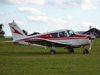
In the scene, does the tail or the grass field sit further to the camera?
the tail

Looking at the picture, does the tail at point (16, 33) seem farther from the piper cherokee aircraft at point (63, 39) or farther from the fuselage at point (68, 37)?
the fuselage at point (68, 37)

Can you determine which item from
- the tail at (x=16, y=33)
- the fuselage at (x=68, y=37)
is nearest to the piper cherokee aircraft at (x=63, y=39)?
the fuselage at (x=68, y=37)

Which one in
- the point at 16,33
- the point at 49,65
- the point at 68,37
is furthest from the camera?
the point at 16,33

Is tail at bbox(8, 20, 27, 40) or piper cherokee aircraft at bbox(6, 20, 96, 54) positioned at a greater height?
tail at bbox(8, 20, 27, 40)

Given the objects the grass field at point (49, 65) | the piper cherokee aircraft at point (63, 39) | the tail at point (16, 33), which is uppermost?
the tail at point (16, 33)

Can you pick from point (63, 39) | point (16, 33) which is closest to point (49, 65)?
point (63, 39)

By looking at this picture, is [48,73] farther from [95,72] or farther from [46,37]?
[46,37]

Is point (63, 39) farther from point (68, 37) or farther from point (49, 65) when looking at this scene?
point (49, 65)

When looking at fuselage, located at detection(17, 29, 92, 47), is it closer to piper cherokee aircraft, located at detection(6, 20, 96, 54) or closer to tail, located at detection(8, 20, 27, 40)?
→ piper cherokee aircraft, located at detection(6, 20, 96, 54)

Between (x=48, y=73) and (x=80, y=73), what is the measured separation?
1271 mm

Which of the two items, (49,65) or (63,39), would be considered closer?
(49,65)

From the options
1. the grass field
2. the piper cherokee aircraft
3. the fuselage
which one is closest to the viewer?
the grass field

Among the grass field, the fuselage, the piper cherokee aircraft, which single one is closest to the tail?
the piper cherokee aircraft

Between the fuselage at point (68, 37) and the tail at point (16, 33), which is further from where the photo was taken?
the tail at point (16, 33)
